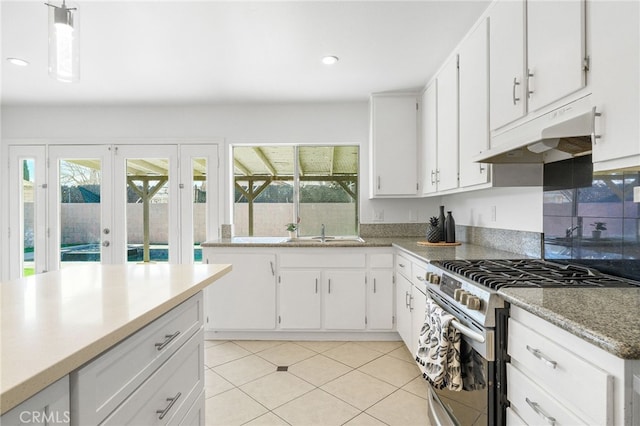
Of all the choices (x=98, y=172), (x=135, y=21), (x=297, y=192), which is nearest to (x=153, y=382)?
(x=135, y=21)

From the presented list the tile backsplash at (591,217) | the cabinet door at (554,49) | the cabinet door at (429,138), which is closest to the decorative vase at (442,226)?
the cabinet door at (429,138)

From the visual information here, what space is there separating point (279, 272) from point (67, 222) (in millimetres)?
2572

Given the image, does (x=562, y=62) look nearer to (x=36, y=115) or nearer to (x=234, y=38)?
(x=234, y=38)

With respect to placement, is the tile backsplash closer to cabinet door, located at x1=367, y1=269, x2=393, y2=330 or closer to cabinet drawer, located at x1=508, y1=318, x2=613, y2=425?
cabinet drawer, located at x1=508, y1=318, x2=613, y2=425

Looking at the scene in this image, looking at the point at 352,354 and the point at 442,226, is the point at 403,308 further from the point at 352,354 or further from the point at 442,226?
the point at 442,226

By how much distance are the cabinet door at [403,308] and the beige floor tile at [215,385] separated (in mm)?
1417

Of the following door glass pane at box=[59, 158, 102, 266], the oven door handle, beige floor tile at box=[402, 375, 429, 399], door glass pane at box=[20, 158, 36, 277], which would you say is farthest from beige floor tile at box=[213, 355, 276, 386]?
door glass pane at box=[20, 158, 36, 277]

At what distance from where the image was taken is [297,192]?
3791 mm

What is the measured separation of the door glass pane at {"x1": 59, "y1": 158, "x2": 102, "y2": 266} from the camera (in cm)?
372

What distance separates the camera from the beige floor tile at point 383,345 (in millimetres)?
2963

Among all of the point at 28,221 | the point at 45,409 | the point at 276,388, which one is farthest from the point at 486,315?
the point at 28,221

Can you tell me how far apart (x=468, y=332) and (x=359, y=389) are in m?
1.21

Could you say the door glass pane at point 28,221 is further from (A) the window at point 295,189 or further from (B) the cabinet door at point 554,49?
(B) the cabinet door at point 554,49

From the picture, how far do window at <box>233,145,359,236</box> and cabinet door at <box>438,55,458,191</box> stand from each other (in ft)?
4.04
